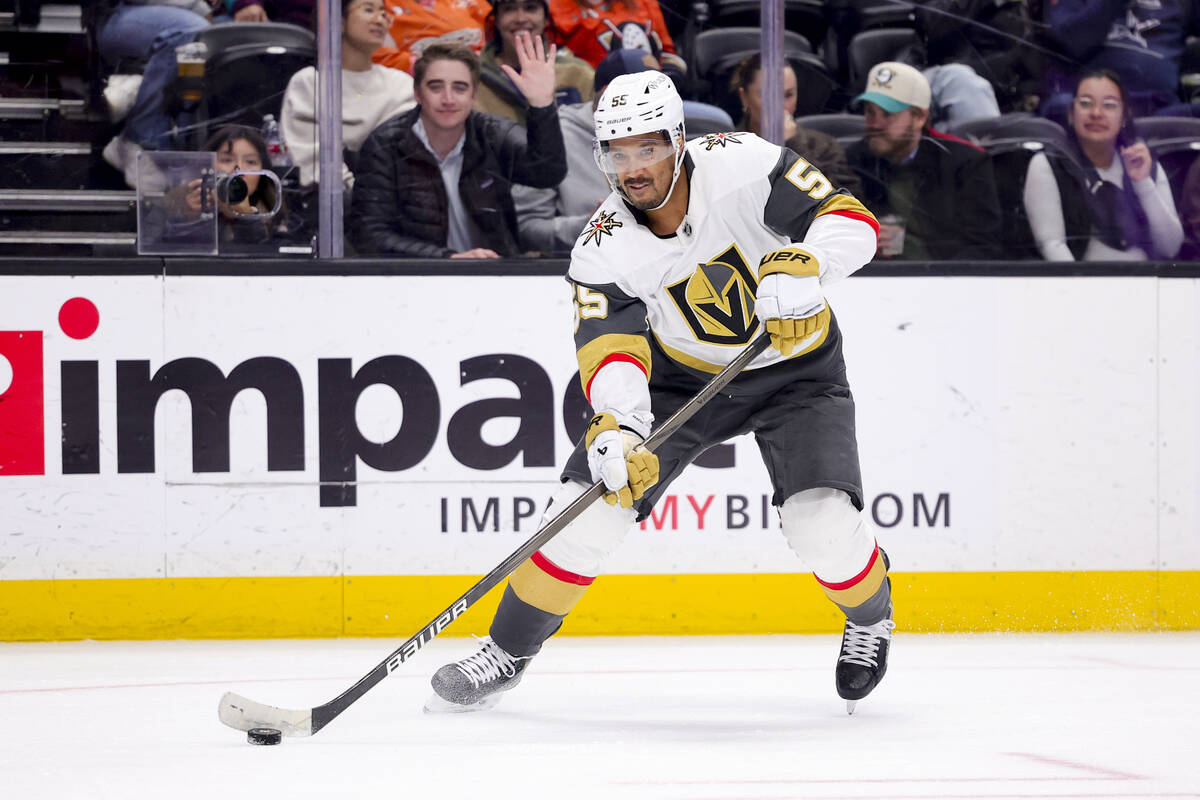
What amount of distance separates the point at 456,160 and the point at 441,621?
1.70 metres

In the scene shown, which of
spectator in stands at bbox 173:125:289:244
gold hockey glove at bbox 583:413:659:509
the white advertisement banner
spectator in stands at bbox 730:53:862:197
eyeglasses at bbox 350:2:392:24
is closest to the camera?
gold hockey glove at bbox 583:413:659:509

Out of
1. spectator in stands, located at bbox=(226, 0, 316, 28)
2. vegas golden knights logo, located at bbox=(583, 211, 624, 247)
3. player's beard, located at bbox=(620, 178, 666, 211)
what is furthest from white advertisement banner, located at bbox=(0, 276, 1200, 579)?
player's beard, located at bbox=(620, 178, 666, 211)

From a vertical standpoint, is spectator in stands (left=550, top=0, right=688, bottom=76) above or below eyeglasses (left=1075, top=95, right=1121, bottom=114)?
above

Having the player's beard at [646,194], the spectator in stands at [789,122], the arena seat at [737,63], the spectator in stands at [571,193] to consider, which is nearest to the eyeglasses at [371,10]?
the spectator in stands at [571,193]

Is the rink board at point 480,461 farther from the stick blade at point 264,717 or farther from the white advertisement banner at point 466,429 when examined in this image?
the stick blade at point 264,717

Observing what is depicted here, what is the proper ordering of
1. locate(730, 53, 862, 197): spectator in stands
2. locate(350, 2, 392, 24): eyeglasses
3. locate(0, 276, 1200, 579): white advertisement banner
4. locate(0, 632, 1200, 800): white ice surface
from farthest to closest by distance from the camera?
1. locate(730, 53, 862, 197): spectator in stands
2. locate(350, 2, 392, 24): eyeglasses
3. locate(0, 276, 1200, 579): white advertisement banner
4. locate(0, 632, 1200, 800): white ice surface

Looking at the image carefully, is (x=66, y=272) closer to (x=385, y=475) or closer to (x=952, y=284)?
(x=385, y=475)

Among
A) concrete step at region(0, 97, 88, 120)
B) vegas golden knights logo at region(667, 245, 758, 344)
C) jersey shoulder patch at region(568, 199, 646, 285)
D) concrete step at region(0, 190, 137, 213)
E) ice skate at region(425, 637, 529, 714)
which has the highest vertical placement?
concrete step at region(0, 97, 88, 120)

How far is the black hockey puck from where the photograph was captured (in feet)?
7.70

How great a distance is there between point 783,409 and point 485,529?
1.20 m

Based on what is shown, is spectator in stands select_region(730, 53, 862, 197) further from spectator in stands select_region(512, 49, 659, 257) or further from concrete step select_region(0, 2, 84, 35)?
concrete step select_region(0, 2, 84, 35)

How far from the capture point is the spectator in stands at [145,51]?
12.4 ft

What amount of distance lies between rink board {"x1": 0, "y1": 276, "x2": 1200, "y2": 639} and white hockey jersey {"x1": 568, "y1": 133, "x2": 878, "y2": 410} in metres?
1.08

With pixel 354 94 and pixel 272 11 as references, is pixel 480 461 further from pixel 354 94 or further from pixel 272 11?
pixel 272 11
